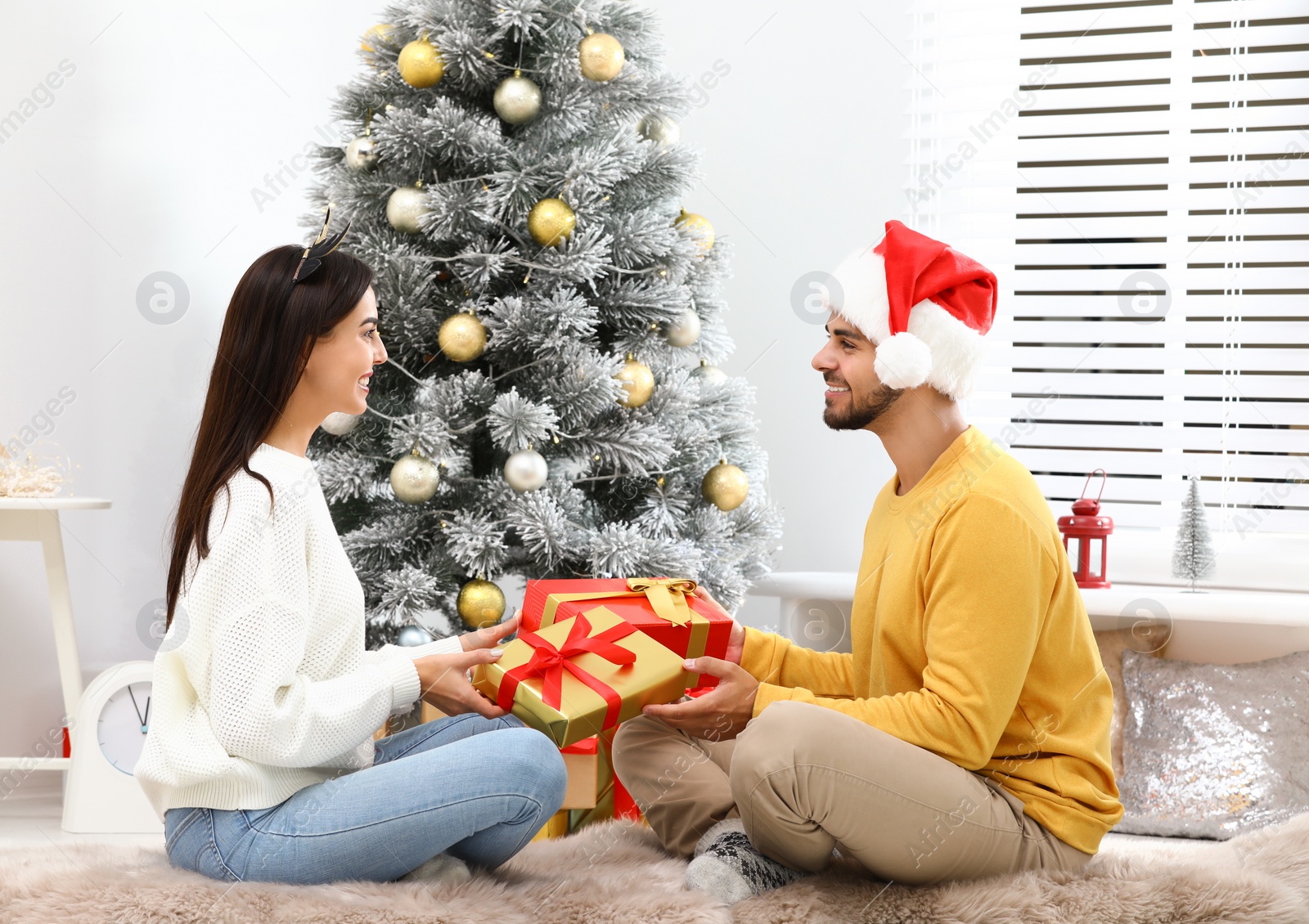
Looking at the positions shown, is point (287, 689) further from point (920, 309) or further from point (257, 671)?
point (920, 309)

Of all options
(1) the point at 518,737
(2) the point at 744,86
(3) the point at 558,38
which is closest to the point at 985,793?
(1) the point at 518,737

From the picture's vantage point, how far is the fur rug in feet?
3.83

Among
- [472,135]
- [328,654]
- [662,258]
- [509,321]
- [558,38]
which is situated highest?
[558,38]

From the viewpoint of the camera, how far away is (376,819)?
3.97 ft

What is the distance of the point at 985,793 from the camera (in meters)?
1.29

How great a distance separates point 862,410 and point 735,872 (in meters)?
0.69

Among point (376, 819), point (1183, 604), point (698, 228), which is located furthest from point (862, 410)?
point (1183, 604)

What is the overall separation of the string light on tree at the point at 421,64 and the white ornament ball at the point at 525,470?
766mm

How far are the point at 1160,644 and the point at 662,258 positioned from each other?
140 cm

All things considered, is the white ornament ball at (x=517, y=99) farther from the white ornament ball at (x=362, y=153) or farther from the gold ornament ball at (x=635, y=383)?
the gold ornament ball at (x=635, y=383)

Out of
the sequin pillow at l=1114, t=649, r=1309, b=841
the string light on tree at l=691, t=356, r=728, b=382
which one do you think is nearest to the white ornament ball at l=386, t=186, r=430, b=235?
the string light on tree at l=691, t=356, r=728, b=382

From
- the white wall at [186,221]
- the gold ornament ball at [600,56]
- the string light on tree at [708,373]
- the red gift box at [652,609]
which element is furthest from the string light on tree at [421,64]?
the red gift box at [652,609]

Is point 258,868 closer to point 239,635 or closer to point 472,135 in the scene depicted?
point 239,635

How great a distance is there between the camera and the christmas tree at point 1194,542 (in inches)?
92.9
